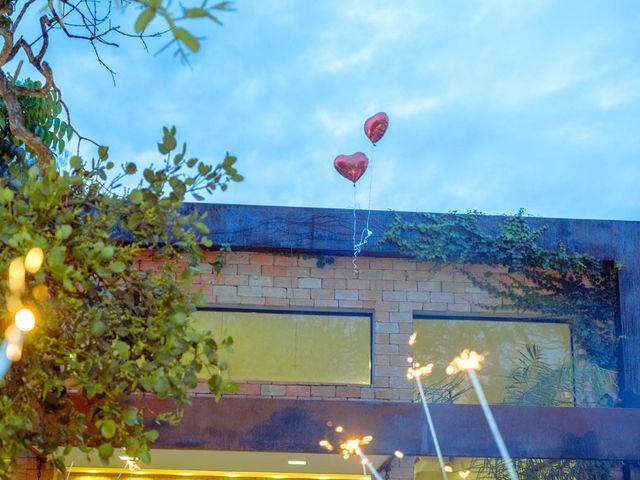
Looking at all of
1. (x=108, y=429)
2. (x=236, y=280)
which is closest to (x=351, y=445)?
(x=236, y=280)

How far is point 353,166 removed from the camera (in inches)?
329

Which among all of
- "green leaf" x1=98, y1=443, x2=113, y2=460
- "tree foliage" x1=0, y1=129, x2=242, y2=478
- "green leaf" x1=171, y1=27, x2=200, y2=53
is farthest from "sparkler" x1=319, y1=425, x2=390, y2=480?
"green leaf" x1=171, y1=27, x2=200, y2=53

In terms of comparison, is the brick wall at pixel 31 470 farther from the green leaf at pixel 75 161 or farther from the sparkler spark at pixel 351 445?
the green leaf at pixel 75 161

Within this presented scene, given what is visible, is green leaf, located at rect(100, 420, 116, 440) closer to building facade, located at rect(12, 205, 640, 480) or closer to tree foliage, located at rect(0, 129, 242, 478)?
tree foliage, located at rect(0, 129, 242, 478)

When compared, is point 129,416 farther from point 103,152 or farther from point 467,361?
point 467,361

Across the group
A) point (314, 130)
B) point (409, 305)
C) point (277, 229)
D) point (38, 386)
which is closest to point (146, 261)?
point (277, 229)

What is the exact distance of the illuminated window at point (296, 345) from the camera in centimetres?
822

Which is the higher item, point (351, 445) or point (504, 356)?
point (504, 356)

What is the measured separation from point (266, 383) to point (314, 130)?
1444 centimetres

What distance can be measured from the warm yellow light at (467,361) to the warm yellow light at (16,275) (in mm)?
5474

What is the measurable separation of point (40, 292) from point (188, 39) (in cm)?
190

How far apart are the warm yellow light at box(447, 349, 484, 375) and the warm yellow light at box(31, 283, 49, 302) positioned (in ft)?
17.4

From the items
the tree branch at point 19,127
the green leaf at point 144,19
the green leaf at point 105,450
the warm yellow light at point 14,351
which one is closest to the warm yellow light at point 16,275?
the warm yellow light at point 14,351

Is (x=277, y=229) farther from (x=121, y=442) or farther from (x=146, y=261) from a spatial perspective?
(x=121, y=442)
